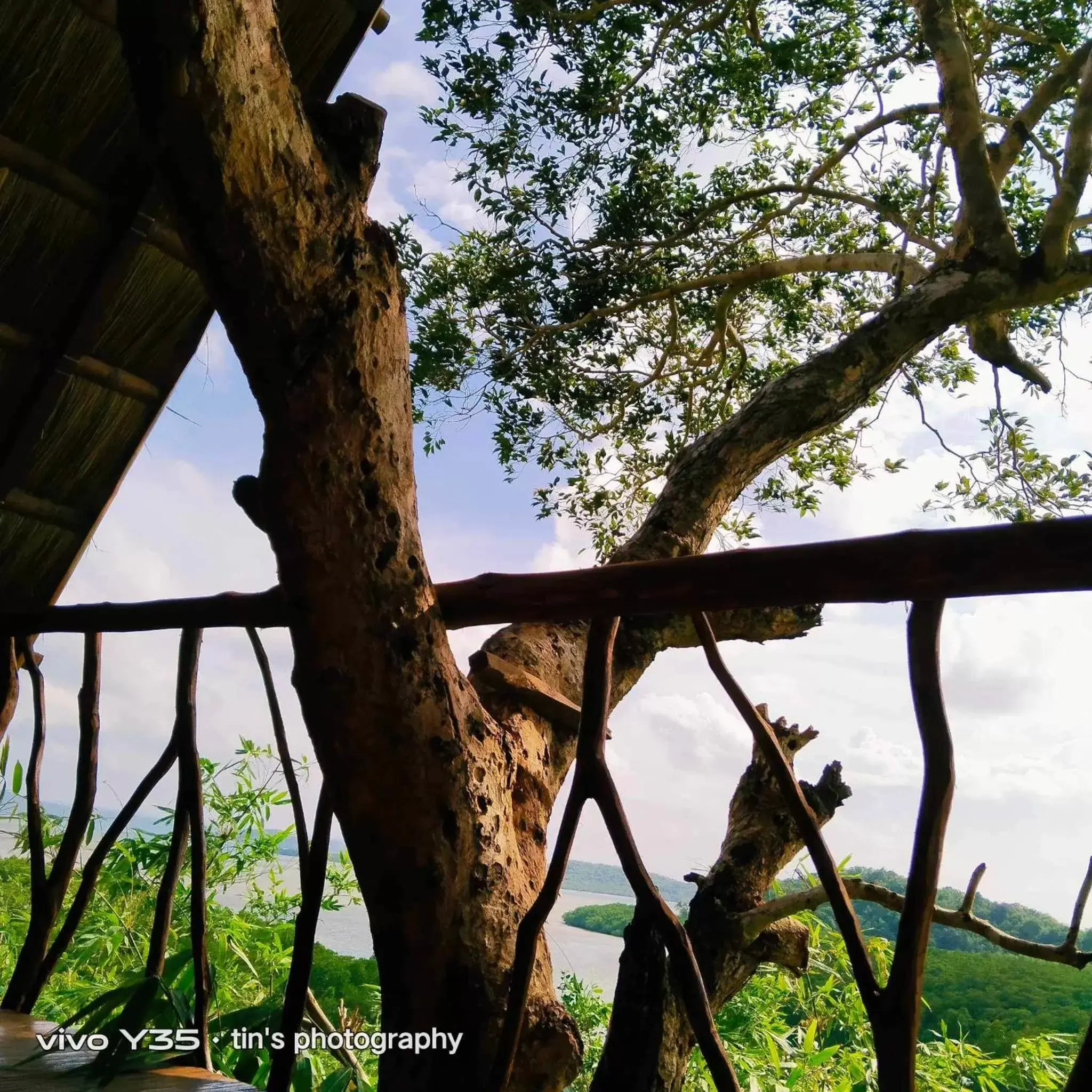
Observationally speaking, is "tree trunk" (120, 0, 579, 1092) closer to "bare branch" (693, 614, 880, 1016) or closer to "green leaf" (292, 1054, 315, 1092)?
"bare branch" (693, 614, 880, 1016)

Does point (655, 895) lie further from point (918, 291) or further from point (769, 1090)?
point (769, 1090)

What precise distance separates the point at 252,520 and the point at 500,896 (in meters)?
0.46

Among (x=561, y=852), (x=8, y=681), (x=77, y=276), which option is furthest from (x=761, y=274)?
(x=561, y=852)

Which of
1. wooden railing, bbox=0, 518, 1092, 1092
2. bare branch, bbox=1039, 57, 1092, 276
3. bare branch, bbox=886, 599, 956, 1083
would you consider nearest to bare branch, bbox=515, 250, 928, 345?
bare branch, bbox=1039, 57, 1092, 276

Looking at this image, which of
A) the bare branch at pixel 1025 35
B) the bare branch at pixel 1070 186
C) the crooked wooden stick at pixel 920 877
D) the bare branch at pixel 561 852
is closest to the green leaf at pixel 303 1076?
the bare branch at pixel 561 852

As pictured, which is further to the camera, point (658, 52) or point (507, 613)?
point (658, 52)

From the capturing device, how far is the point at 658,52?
3.48m

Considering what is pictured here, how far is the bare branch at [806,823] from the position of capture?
629mm

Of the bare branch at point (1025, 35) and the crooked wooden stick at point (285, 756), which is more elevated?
the bare branch at point (1025, 35)

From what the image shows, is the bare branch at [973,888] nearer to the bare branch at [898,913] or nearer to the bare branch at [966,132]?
the bare branch at [898,913]

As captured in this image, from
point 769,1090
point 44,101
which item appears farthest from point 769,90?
point 769,1090

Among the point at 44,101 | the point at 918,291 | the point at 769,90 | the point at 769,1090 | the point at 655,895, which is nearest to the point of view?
the point at 655,895

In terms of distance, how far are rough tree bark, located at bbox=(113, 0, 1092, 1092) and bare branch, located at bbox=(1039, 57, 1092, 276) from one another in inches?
86.2

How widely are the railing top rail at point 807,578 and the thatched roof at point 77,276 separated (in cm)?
101
